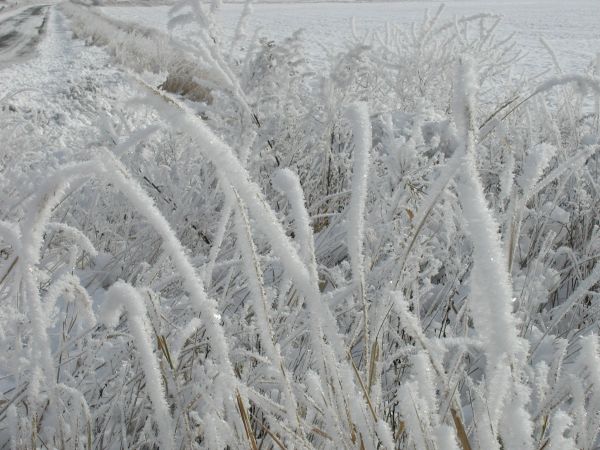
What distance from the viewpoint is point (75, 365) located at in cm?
133

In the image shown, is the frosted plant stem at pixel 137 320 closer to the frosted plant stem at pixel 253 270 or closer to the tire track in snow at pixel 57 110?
the frosted plant stem at pixel 253 270

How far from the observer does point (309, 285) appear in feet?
1.87

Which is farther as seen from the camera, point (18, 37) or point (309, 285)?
point (18, 37)

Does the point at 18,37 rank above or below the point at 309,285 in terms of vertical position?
below

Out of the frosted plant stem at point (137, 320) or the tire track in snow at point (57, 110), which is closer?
the frosted plant stem at point (137, 320)

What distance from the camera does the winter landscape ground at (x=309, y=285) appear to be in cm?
56

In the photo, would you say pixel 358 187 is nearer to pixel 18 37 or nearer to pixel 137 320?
pixel 137 320

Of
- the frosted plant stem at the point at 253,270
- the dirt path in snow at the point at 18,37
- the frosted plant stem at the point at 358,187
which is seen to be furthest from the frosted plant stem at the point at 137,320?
the dirt path in snow at the point at 18,37

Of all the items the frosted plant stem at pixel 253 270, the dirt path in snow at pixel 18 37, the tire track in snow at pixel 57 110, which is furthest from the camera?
the dirt path in snow at pixel 18 37

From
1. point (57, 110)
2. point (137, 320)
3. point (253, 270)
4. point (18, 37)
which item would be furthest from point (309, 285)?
point (18, 37)

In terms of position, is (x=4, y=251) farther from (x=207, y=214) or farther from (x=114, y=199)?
(x=207, y=214)

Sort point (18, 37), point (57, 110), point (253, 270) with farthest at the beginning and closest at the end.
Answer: point (18, 37) < point (57, 110) < point (253, 270)

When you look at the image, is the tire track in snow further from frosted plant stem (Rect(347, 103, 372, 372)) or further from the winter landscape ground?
frosted plant stem (Rect(347, 103, 372, 372))

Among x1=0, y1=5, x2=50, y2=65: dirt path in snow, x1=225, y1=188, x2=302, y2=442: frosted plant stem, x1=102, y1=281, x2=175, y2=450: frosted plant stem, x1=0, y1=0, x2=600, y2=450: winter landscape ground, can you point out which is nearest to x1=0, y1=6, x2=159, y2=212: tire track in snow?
x1=0, y1=0, x2=600, y2=450: winter landscape ground
